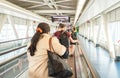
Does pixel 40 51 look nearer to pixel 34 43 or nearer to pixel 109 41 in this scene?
pixel 34 43

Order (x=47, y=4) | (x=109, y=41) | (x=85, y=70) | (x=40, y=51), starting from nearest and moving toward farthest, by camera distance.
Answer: (x=40, y=51) < (x=85, y=70) < (x=109, y=41) < (x=47, y=4)

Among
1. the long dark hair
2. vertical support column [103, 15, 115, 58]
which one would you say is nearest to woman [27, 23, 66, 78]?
the long dark hair

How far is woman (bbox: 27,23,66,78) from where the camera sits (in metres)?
2.75

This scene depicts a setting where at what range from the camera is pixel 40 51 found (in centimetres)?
278

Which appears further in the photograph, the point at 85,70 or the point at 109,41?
the point at 109,41

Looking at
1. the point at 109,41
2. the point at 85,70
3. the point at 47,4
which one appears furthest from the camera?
the point at 47,4

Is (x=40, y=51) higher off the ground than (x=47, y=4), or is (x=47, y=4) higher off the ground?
(x=47, y=4)

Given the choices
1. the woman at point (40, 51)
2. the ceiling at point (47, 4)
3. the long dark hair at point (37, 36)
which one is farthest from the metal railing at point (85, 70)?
the ceiling at point (47, 4)

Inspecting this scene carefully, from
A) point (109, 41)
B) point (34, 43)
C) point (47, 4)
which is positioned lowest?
point (109, 41)

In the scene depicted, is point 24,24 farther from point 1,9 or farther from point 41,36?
point 41,36

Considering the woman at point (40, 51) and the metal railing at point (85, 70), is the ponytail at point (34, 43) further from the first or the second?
the metal railing at point (85, 70)

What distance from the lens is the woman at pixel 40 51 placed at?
275 centimetres

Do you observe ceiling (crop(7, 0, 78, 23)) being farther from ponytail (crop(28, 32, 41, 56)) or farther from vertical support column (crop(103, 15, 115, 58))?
ponytail (crop(28, 32, 41, 56))

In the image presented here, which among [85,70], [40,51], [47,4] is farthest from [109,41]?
[40,51]
